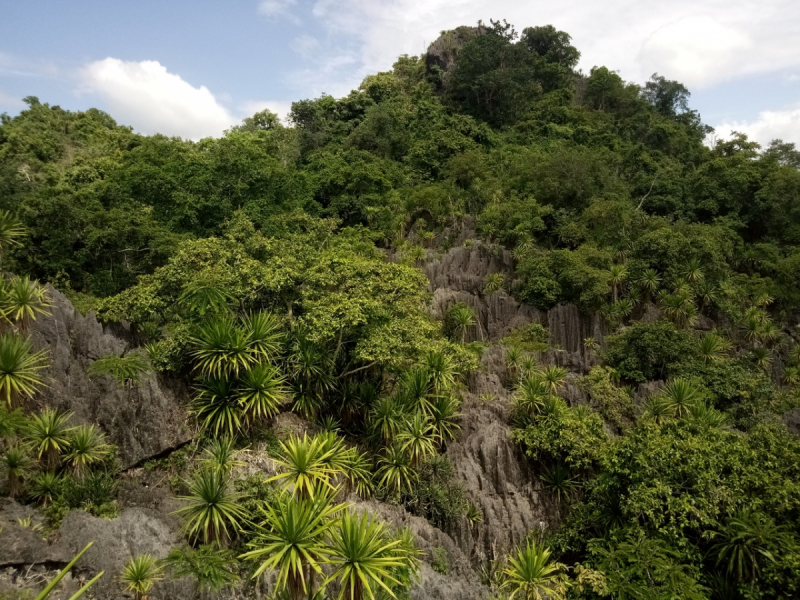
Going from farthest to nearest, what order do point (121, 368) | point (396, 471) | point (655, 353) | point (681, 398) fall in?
point (655, 353) → point (681, 398) → point (396, 471) → point (121, 368)

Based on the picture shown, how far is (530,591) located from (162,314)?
37.6 feet

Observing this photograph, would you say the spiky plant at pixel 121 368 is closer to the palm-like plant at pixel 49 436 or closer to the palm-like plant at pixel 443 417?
the palm-like plant at pixel 49 436

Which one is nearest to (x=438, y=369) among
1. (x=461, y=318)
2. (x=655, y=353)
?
(x=461, y=318)

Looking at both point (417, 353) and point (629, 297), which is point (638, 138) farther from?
point (417, 353)

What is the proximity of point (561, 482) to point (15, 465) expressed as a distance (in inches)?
494

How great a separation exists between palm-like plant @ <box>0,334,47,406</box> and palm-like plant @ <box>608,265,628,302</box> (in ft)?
63.9

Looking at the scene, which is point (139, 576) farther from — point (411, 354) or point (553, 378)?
point (553, 378)

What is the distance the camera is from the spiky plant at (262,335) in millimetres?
11266

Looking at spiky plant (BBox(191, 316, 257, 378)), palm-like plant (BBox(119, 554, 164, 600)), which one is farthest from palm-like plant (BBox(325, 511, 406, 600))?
spiky plant (BBox(191, 316, 257, 378))

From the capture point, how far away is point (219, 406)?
36.6 ft

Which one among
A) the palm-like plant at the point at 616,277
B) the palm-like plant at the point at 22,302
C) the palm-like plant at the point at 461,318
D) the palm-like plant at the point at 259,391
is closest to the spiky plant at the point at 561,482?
the palm-like plant at the point at 461,318

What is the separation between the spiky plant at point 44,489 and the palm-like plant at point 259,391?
3.75 metres

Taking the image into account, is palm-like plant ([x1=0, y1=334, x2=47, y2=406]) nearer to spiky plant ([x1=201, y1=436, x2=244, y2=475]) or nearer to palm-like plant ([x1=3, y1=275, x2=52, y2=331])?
palm-like plant ([x1=3, y1=275, x2=52, y2=331])

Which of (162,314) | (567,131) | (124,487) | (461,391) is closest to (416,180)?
(567,131)
